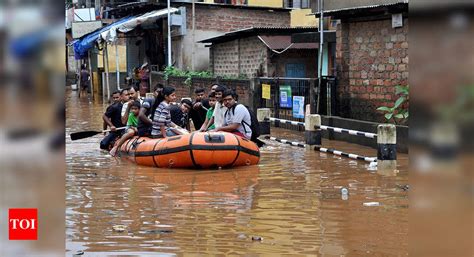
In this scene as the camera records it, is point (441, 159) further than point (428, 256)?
No

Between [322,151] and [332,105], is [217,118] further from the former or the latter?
[332,105]

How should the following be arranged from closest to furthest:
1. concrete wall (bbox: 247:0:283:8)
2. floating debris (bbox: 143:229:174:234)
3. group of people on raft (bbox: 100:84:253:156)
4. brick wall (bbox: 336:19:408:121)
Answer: floating debris (bbox: 143:229:174:234), group of people on raft (bbox: 100:84:253:156), brick wall (bbox: 336:19:408:121), concrete wall (bbox: 247:0:283:8)

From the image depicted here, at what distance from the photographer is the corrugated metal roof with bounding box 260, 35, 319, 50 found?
80.3 feet

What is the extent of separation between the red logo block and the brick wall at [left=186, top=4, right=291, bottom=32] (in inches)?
1099

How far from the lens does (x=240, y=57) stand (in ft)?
88.6

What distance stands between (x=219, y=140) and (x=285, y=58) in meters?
13.7

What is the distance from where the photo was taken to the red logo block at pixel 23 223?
2.50 metres

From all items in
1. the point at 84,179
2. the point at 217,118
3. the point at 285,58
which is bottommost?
the point at 84,179

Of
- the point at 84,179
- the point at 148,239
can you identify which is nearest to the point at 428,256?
the point at 148,239

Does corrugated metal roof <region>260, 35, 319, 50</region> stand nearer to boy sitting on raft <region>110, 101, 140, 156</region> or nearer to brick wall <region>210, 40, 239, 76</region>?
brick wall <region>210, 40, 239, 76</region>

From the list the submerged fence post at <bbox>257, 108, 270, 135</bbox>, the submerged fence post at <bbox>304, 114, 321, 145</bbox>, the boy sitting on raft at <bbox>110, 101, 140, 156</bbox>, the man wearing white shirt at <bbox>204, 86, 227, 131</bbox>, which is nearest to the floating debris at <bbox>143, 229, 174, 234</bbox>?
the man wearing white shirt at <bbox>204, 86, 227, 131</bbox>

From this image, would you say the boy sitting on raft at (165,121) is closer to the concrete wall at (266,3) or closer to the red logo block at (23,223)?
the red logo block at (23,223)

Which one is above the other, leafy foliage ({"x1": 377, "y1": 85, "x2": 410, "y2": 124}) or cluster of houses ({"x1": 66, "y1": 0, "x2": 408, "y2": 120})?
cluster of houses ({"x1": 66, "y1": 0, "x2": 408, "y2": 120})

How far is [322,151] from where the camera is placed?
14.5m
